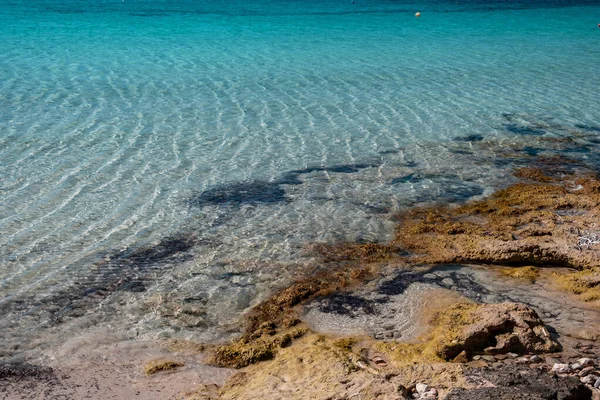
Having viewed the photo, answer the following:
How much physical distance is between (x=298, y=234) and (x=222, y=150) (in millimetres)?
4271

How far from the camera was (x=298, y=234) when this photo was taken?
9219 mm

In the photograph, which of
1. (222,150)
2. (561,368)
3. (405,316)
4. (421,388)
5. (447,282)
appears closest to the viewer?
(421,388)

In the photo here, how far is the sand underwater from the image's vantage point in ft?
19.5

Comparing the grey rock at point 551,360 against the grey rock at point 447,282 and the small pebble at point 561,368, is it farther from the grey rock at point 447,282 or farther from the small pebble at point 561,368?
the grey rock at point 447,282

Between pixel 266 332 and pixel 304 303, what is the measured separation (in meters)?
0.77

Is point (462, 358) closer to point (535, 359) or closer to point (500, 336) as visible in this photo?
point (500, 336)

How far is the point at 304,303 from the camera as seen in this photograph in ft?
24.1

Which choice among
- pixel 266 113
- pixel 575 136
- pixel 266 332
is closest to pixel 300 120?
pixel 266 113

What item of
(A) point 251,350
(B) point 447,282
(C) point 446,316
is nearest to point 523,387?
(C) point 446,316

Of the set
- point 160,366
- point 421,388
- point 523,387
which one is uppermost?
point 523,387

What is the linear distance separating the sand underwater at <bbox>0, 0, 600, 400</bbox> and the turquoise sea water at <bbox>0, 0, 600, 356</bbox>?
59 mm

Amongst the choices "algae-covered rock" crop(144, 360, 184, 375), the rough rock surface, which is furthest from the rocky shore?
"algae-covered rock" crop(144, 360, 184, 375)

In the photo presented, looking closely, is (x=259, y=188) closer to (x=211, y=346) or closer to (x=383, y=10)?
(x=211, y=346)

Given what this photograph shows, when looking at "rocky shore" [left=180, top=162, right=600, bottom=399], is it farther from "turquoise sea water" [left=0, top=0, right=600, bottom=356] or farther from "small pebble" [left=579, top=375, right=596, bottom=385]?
"turquoise sea water" [left=0, top=0, right=600, bottom=356]
